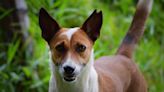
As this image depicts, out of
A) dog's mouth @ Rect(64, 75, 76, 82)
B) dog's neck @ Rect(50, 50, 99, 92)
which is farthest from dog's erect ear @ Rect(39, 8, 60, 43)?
dog's mouth @ Rect(64, 75, 76, 82)

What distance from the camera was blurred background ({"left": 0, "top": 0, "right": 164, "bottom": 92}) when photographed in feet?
23.4

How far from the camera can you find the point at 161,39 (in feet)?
31.2

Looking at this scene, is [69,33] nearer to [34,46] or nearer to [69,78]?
[69,78]

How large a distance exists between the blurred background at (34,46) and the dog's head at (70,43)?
2169 mm

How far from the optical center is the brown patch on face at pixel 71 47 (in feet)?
15.3

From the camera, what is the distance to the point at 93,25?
498cm

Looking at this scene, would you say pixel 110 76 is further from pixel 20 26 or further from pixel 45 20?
pixel 20 26

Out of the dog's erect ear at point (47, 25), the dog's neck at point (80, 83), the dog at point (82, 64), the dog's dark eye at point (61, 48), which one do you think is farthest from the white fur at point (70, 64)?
the dog's erect ear at point (47, 25)

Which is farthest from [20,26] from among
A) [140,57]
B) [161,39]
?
[161,39]

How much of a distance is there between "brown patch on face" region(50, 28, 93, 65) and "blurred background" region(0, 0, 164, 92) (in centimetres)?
228

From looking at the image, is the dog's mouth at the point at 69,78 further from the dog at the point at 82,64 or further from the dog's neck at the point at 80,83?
the dog's neck at the point at 80,83

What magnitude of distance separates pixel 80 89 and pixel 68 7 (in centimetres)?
334

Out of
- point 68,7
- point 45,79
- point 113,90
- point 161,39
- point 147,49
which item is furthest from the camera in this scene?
point 161,39

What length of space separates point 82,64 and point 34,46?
274cm
